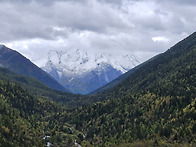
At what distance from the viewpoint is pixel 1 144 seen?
655 feet

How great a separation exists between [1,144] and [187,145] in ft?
460

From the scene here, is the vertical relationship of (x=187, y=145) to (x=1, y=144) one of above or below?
below

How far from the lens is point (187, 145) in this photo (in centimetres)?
19838
